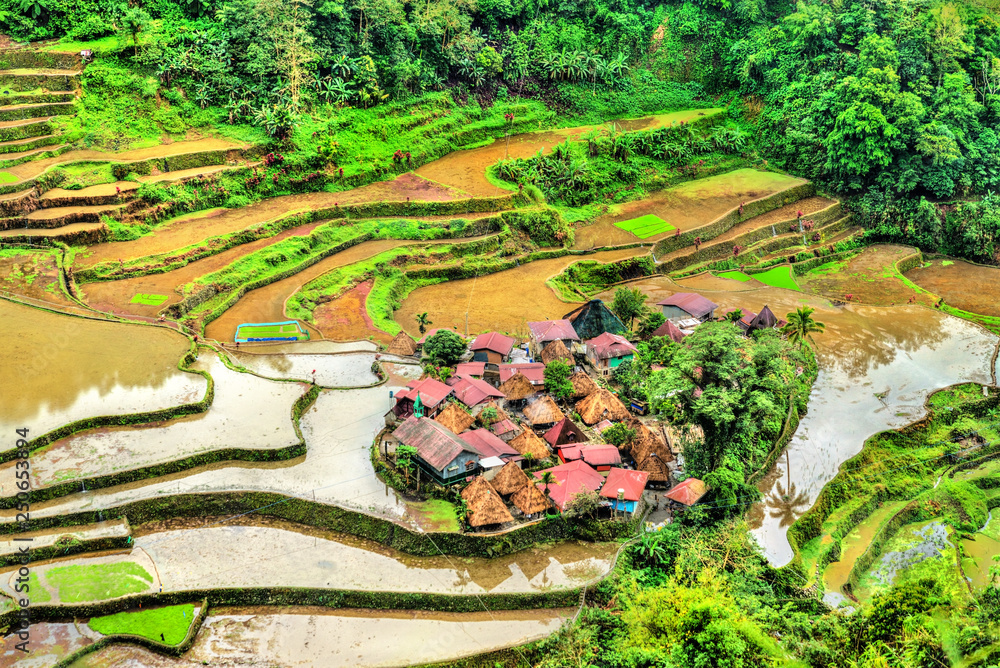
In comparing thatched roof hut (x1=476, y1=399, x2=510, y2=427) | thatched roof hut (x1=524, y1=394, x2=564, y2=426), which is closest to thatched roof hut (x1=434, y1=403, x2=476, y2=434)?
thatched roof hut (x1=476, y1=399, x2=510, y2=427)

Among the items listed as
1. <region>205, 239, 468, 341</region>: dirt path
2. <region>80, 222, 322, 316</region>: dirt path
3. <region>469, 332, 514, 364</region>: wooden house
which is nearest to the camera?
<region>469, 332, 514, 364</region>: wooden house

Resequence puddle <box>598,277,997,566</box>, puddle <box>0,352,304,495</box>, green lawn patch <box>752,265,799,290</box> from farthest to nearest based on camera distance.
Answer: green lawn patch <box>752,265,799,290</box>
puddle <box>598,277,997,566</box>
puddle <box>0,352,304,495</box>

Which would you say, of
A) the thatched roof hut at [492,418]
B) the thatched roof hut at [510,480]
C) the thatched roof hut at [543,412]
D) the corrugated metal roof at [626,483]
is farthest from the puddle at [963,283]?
the thatched roof hut at [510,480]

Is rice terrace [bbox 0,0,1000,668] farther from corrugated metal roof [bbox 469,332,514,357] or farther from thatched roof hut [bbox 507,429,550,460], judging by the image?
corrugated metal roof [bbox 469,332,514,357]

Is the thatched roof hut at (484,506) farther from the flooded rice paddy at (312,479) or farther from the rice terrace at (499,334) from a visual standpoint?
the flooded rice paddy at (312,479)

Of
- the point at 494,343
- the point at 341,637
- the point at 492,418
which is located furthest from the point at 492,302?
the point at 341,637

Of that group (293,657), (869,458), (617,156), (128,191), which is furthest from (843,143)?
(293,657)
